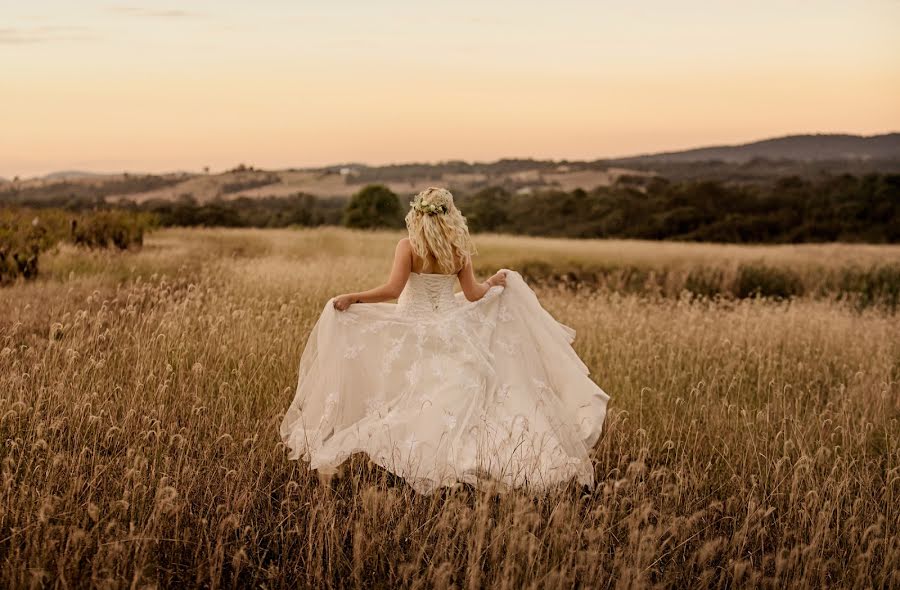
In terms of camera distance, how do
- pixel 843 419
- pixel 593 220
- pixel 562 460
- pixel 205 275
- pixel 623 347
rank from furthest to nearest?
pixel 593 220, pixel 205 275, pixel 623 347, pixel 843 419, pixel 562 460

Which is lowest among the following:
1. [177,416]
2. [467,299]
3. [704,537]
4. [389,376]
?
[704,537]

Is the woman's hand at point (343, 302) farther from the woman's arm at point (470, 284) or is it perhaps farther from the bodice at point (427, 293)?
the woman's arm at point (470, 284)

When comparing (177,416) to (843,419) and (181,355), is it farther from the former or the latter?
(843,419)

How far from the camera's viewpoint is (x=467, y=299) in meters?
5.43

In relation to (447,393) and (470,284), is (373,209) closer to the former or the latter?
(470,284)

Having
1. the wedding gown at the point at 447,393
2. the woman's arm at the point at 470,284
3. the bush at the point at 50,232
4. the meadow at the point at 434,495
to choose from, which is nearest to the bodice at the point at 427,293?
the wedding gown at the point at 447,393

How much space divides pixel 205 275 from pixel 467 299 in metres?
8.12

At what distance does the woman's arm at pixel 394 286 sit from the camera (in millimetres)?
5168

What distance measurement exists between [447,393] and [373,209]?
46.3m

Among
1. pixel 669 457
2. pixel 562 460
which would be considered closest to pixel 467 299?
pixel 562 460

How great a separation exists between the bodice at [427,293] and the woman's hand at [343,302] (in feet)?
1.20

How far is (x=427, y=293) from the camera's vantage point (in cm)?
523

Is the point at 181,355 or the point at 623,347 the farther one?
the point at 623,347

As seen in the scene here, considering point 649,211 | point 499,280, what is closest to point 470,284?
point 499,280
